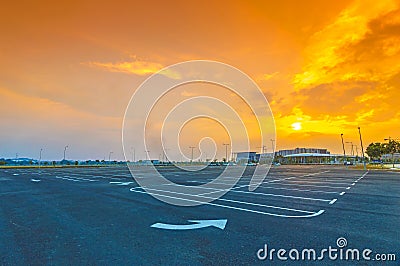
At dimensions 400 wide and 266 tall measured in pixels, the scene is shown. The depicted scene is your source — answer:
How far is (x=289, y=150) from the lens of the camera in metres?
178

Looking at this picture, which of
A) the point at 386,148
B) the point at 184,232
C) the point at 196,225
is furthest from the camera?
the point at 386,148

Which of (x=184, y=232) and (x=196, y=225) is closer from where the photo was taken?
(x=184, y=232)

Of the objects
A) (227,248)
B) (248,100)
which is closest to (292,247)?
(227,248)

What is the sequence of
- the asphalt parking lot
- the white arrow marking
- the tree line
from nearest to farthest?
the asphalt parking lot
the white arrow marking
the tree line

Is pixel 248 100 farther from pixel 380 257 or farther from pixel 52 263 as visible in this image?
pixel 52 263

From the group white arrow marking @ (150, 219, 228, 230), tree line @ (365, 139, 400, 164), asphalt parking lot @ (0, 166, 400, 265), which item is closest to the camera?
asphalt parking lot @ (0, 166, 400, 265)

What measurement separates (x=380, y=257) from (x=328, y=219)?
108 inches

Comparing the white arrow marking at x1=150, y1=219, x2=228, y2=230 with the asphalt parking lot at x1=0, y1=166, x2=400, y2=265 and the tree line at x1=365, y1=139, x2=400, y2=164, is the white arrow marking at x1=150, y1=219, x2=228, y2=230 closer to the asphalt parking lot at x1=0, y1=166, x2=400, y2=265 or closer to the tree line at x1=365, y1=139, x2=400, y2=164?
the asphalt parking lot at x1=0, y1=166, x2=400, y2=265

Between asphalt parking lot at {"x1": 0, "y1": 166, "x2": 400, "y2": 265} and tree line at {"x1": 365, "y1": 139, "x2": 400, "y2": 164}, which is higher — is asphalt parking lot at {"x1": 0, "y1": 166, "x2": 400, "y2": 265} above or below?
below

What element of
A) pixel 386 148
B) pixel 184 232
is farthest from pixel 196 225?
pixel 386 148

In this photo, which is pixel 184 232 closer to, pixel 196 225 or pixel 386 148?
pixel 196 225

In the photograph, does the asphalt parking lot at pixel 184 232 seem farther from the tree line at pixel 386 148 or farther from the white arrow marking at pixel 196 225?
the tree line at pixel 386 148

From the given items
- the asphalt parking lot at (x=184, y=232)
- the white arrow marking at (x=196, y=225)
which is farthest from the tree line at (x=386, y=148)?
the white arrow marking at (x=196, y=225)

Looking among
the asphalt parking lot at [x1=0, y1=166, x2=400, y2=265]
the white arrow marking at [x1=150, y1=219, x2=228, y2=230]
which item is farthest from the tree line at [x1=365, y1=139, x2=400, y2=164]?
the white arrow marking at [x1=150, y1=219, x2=228, y2=230]
